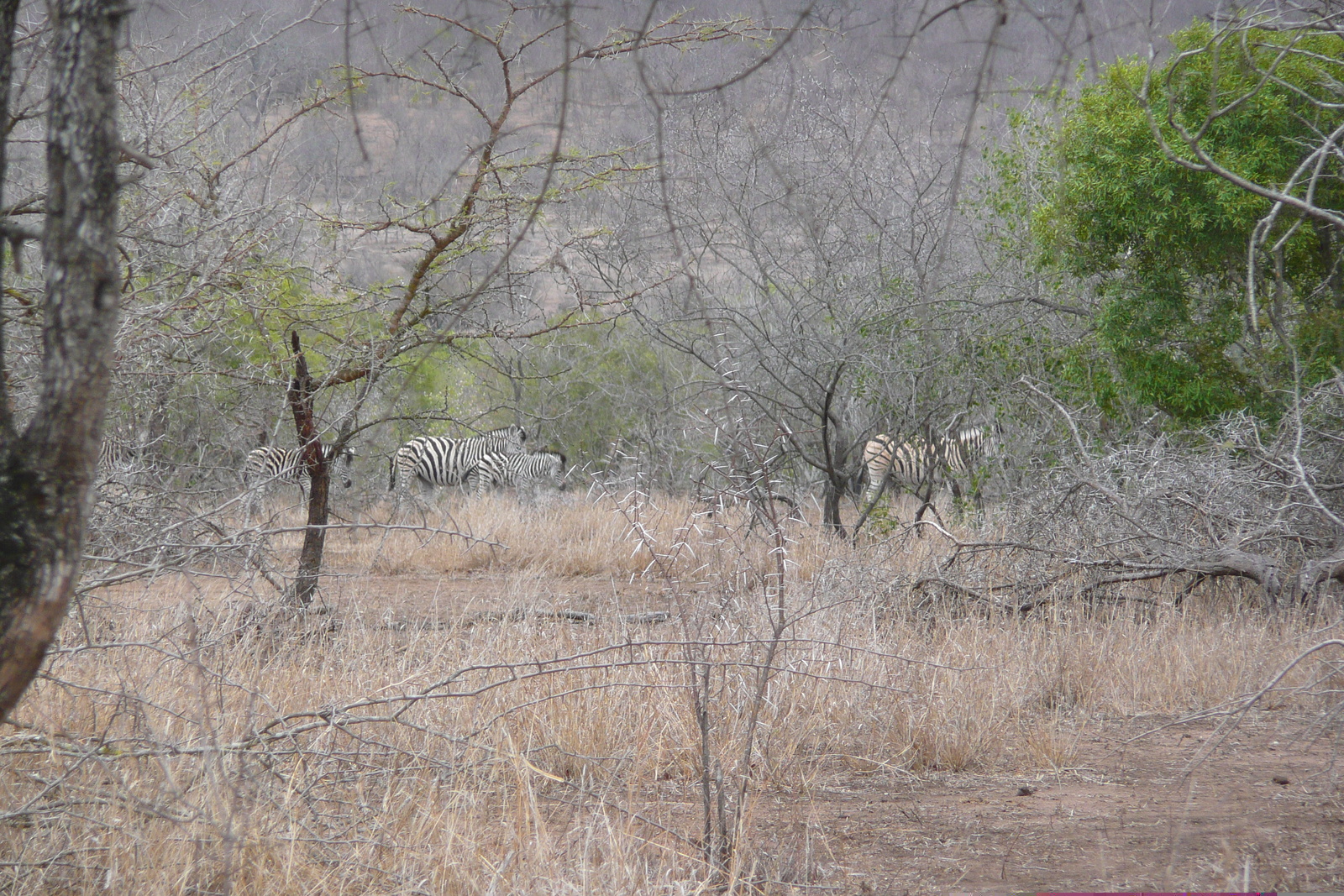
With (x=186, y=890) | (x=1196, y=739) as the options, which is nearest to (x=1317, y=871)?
(x=1196, y=739)

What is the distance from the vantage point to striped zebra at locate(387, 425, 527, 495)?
1881 centimetres

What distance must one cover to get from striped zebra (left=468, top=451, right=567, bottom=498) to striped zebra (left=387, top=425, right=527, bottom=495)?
18 cm

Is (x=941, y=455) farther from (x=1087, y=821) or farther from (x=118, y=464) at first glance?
(x=118, y=464)

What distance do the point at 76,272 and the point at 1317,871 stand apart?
347cm

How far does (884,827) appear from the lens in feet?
12.0

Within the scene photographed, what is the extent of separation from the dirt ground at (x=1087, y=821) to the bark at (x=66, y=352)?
2.13 m

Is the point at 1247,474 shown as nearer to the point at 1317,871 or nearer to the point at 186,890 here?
the point at 1317,871

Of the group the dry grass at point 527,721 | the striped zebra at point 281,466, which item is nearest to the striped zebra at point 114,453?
the striped zebra at point 281,466

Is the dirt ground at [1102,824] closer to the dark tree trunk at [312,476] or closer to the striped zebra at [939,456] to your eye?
the dark tree trunk at [312,476]

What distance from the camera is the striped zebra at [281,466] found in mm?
5266

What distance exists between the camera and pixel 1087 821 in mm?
3662

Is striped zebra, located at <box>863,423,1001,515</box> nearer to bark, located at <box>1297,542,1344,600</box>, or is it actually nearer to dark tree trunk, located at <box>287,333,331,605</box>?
bark, located at <box>1297,542,1344,600</box>

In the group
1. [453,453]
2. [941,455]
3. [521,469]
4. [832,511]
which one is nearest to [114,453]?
[832,511]

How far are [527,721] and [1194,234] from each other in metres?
6.42
